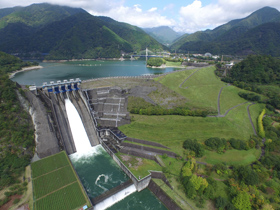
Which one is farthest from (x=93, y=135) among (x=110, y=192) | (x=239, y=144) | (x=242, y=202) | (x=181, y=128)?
(x=239, y=144)

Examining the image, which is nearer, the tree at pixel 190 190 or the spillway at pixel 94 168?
the tree at pixel 190 190

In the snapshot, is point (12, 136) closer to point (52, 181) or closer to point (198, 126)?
point (52, 181)

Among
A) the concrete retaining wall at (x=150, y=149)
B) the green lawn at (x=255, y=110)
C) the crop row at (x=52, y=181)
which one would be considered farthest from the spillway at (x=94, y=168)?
the green lawn at (x=255, y=110)

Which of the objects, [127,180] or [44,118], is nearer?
[127,180]

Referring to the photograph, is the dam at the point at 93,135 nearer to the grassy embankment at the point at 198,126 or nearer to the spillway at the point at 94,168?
the spillway at the point at 94,168

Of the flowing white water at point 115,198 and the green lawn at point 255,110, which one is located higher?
the green lawn at point 255,110

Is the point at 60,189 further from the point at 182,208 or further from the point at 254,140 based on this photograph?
the point at 254,140

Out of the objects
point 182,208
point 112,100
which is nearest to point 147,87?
point 112,100
